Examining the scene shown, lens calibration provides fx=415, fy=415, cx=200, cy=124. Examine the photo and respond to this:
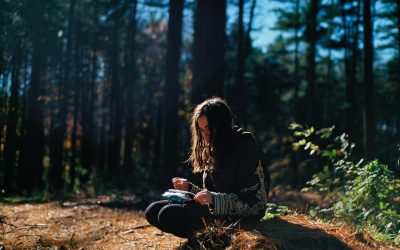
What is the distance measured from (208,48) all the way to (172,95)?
392 centimetres

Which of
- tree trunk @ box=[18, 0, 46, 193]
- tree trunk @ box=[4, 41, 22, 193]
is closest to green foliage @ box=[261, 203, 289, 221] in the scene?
tree trunk @ box=[18, 0, 46, 193]

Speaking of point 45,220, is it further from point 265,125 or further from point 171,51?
point 265,125

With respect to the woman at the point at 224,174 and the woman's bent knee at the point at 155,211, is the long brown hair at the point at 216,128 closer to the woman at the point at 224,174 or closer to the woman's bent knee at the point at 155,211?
the woman at the point at 224,174

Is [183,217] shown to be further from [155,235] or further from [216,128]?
[155,235]

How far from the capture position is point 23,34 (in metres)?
16.7

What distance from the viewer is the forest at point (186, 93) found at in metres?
5.95

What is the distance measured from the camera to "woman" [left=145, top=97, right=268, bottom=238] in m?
3.62

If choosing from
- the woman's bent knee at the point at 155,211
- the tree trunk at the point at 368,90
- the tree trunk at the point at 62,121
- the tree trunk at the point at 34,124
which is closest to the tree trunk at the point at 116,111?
the tree trunk at the point at 62,121

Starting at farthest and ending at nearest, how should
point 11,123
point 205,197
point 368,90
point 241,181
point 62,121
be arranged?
point 62,121, point 11,123, point 368,90, point 241,181, point 205,197

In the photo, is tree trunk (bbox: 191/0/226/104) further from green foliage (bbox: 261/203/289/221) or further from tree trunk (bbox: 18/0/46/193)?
tree trunk (bbox: 18/0/46/193)

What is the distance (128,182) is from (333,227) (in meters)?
15.2

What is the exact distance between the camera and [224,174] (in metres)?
3.77

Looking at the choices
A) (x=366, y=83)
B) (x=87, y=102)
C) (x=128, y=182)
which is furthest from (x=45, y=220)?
(x=87, y=102)

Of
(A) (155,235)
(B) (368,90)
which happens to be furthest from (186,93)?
(A) (155,235)
